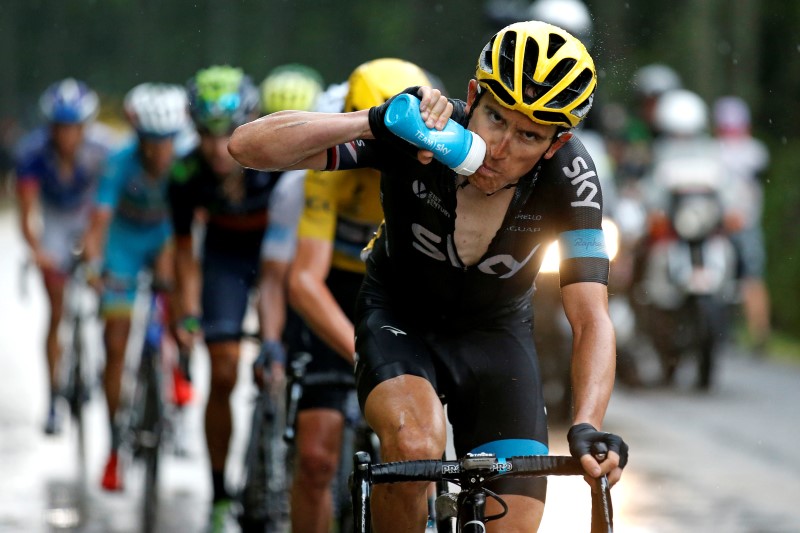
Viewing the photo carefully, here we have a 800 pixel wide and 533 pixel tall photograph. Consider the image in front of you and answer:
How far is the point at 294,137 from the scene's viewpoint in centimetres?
459

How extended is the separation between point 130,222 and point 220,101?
2.86 meters

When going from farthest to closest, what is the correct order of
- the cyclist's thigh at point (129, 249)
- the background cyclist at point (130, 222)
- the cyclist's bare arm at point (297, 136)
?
the cyclist's thigh at point (129, 249), the background cyclist at point (130, 222), the cyclist's bare arm at point (297, 136)

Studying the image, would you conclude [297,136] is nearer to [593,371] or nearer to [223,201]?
[593,371]

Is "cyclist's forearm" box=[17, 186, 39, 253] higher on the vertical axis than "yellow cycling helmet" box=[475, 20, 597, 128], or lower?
higher

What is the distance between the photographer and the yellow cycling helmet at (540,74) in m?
4.50

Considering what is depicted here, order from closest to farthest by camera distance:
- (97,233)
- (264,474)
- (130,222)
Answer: (264,474) < (97,233) < (130,222)

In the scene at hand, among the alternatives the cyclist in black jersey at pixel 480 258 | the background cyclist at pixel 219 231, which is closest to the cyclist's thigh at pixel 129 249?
the background cyclist at pixel 219 231

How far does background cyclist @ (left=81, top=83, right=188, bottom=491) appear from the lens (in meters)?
10.1

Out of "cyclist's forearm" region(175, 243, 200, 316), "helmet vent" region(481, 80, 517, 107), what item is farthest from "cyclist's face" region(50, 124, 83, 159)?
"helmet vent" region(481, 80, 517, 107)

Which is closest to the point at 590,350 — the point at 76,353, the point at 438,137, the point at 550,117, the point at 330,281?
the point at 550,117

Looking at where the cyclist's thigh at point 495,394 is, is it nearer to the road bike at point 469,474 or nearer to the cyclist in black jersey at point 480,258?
the cyclist in black jersey at point 480,258

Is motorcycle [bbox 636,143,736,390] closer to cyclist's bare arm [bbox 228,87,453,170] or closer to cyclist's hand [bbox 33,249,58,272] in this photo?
cyclist's hand [bbox 33,249,58,272]

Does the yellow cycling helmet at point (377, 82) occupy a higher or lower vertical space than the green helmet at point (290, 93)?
lower

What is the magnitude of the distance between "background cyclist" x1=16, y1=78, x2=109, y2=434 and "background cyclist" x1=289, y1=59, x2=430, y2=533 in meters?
5.06
